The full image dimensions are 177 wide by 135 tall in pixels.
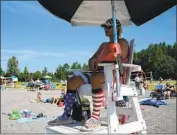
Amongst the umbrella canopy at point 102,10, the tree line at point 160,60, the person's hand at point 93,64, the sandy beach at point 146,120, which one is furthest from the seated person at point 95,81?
the tree line at point 160,60

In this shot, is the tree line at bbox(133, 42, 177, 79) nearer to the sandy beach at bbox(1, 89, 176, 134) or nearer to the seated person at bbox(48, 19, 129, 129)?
the sandy beach at bbox(1, 89, 176, 134)

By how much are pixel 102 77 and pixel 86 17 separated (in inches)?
60.8

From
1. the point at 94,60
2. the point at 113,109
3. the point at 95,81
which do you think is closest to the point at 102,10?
the point at 94,60

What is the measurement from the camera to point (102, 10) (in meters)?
5.52

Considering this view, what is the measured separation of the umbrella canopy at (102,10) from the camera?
192 inches

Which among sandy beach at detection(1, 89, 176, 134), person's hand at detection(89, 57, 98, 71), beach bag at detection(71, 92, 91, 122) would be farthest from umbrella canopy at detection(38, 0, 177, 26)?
sandy beach at detection(1, 89, 176, 134)

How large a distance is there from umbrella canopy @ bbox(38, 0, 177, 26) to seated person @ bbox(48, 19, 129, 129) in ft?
1.85

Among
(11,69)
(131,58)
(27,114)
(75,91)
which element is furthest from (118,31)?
(11,69)

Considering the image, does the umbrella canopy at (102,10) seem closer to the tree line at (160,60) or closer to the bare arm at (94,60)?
the bare arm at (94,60)

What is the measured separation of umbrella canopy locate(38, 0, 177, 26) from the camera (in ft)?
16.0

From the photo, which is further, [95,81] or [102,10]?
[102,10]

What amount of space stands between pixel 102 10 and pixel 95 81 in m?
1.63

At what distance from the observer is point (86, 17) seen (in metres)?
5.54

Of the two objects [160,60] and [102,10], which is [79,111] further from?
[160,60]
